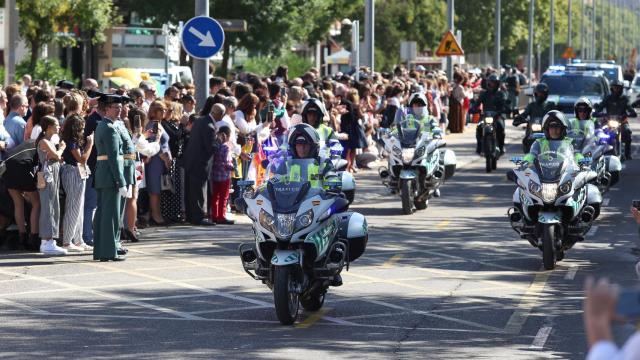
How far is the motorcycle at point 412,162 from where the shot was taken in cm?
2073

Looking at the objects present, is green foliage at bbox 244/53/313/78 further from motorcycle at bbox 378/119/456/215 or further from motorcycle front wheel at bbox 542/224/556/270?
motorcycle front wheel at bbox 542/224/556/270

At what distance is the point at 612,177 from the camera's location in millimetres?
20672

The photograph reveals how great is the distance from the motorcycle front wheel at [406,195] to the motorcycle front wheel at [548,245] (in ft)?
19.1

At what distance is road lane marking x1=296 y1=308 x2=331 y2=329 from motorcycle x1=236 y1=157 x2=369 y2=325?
0.08 meters

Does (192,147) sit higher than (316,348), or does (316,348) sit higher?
(192,147)

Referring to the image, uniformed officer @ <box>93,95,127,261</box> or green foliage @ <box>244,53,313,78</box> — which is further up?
green foliage @ <box>244,53,313,78</box>

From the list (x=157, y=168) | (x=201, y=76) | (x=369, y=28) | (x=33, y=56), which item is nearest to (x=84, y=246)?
(x=157, y=168)

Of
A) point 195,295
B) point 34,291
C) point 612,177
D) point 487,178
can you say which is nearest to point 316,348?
point 195,295

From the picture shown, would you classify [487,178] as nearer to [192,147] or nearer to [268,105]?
[268,105]

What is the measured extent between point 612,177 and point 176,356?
11.8 m

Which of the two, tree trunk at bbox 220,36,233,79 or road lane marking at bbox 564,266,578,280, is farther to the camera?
tree trunk at bbox 220,36,233,79

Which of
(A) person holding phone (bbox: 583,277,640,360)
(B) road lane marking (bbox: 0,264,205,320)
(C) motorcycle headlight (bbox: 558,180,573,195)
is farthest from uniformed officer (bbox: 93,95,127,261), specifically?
(A) person holding phone (bbox: 583,277,640,360)

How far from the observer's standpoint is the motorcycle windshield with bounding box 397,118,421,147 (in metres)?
20.9

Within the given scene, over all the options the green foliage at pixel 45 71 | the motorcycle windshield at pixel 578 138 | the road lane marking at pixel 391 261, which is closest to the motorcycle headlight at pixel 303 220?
the road lane marking at pixel 391 261
